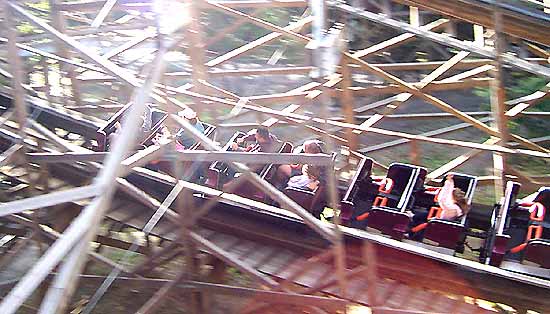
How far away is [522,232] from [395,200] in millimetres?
953

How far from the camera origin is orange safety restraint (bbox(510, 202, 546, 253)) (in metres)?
4.66

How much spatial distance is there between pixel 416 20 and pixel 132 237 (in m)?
3.20

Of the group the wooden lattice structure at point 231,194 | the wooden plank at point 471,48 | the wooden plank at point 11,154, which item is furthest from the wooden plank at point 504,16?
the wooden plank at point 11,154

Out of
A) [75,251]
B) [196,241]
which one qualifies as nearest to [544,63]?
[196,241]

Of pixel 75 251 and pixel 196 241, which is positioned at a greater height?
pixel 75 251

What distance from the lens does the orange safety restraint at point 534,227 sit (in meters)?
4.66

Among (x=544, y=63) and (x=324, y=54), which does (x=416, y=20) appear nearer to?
(x=544, y=63)

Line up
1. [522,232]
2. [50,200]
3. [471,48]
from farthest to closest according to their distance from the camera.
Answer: [471,48] < [522,232] < [50,200]

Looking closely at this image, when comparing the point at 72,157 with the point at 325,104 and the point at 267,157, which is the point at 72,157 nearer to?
the point at 267,157

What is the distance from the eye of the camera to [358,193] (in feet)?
17.7

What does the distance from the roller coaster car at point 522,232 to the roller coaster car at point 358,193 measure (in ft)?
3.35

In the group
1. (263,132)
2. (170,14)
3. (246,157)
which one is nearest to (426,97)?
(263,132)

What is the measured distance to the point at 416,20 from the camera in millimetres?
5832

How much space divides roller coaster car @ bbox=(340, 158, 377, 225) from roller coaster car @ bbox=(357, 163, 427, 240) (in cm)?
8
